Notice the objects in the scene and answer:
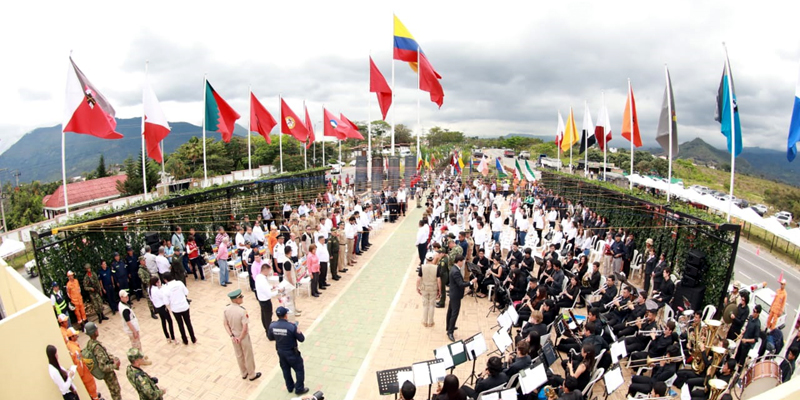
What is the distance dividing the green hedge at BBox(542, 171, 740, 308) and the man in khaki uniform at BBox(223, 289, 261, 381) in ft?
33.3

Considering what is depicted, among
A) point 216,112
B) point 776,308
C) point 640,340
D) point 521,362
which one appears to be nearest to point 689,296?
point 776,308

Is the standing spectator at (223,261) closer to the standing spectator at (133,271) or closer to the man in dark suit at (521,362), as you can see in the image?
the standing spectator at (133,271)

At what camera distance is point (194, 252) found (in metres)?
11.3

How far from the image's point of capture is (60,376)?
4.73 metres

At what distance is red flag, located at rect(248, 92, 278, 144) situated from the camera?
17.9m

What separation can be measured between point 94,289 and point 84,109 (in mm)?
4960

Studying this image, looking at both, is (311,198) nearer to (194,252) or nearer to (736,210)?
(194,252)

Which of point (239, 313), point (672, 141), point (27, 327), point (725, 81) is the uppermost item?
point (725, 81)

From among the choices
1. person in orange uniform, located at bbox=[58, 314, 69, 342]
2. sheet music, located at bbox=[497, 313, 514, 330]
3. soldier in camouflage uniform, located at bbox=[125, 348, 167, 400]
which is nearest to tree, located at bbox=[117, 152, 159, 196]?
person in orange uniform, located at bbox=[58, 314, 69, 342]

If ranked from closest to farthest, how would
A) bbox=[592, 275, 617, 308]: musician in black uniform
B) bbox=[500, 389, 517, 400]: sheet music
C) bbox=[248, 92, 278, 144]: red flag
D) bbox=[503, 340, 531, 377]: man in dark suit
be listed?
1. bbox=[500, 389, 517, 400]: sheet music
2. bbox=[503, 340, 531, 377]: man in dark suit
3. bbox=[592, 275, 617, 308]: musician in black uniform
4. bbox=[248, 92, 278, 144]: red flag

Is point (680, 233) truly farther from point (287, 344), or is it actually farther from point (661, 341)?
point (287, 344)

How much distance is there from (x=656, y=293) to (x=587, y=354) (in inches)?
178

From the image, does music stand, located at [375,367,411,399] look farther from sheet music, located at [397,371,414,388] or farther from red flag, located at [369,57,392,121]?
red flag, located at [369,57,392,121]

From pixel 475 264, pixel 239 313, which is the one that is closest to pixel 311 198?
pixel 475 264
